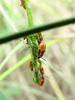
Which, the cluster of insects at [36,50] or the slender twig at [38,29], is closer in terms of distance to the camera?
the slender twig at [38,29]

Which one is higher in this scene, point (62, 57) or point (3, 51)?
point (62, 57)

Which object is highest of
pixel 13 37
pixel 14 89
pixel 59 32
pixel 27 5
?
pixel 59 32

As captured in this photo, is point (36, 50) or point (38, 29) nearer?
point (38, 29)

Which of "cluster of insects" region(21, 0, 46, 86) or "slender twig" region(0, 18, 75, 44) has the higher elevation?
"cluster of insects" region(21, 0, 46, 86)

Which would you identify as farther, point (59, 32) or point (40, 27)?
point (59, 32)

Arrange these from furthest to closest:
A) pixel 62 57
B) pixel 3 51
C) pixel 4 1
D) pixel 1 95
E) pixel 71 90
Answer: pixel 71 90, pixel 62 57, pixel 3 51, pixel 4 1, pixel 1 95

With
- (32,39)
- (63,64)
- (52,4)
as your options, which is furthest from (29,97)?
(32,39)

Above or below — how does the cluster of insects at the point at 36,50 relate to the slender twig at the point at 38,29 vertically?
above

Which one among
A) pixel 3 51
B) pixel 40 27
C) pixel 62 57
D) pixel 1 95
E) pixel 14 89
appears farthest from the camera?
pixel 62 57

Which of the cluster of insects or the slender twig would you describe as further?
the cluster of insects

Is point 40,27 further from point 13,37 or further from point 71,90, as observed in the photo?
point 71,90
